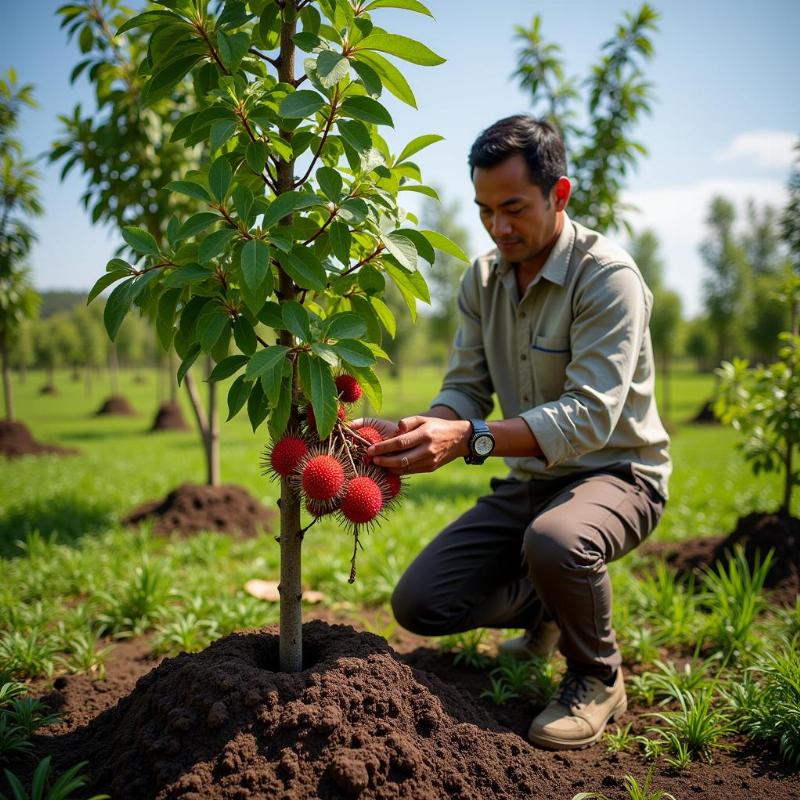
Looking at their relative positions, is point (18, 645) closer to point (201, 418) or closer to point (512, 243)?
point (512, 243)

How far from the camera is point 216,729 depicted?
1.68m

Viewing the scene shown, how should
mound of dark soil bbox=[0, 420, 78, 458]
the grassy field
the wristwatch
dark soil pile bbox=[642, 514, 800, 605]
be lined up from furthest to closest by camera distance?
1. mound of dark soil bbox=[0, 420, 78, 458]
2. dark soil pile bbox=[642, 514, 800, 605]
3. the grassy field
4. the wristwatch

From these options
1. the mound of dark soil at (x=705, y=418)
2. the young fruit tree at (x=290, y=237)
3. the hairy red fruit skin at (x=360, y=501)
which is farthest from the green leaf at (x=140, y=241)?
the mound of dark soil at (x=705, y=418)

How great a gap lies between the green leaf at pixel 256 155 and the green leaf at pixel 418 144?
1.41ft

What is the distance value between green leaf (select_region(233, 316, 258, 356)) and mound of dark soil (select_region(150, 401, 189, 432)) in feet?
50.1

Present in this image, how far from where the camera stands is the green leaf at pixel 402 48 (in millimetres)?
1642

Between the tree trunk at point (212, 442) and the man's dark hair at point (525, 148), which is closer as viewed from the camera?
the man's dark hair at point (525, 148)

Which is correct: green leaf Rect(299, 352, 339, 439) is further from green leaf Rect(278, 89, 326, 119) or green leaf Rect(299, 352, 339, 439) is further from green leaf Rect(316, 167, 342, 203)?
green leaf Rect(278, 89, 326, 119)

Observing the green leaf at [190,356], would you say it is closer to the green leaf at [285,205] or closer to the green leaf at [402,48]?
the green leaf at [285,205]

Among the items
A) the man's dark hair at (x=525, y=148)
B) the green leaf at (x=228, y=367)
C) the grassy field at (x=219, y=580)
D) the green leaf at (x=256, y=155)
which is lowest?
the grassy field at (x=219, y=580)

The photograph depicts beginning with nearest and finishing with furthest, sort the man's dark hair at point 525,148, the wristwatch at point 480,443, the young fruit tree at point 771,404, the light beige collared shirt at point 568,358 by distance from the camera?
the wristwatch at point 480,443 < the light beige collared shirt at point 568,358 < the man's dark hair at point 525,148 < the young fruit tree at point 771,404

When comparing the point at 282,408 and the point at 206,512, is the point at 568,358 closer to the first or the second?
the point at 282,408

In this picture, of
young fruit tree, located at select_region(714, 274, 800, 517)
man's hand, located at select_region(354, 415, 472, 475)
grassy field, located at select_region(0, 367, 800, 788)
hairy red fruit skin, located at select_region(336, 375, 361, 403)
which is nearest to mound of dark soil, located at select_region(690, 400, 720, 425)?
grassy field, located at select_region(0, 367, 800, 788)

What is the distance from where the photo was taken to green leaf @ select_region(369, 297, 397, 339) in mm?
1998
